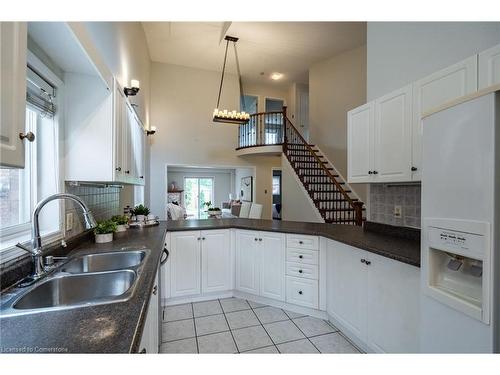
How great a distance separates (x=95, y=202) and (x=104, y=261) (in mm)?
973

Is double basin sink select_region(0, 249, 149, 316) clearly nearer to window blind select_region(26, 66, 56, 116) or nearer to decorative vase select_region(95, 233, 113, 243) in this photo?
decorative vase select_region(95, 233, 113, 243)

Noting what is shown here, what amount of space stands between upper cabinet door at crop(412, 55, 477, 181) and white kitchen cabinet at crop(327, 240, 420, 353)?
2.50 ft

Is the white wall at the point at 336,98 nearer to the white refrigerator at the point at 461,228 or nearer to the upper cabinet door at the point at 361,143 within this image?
the upper cabinet door at the point at 361,143

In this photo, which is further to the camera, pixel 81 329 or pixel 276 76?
pixel 276 76

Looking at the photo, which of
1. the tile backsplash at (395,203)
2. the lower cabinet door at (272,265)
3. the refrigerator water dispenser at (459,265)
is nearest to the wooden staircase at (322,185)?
the tile backsplash at (395,203)

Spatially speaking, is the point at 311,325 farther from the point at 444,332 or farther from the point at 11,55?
the point at 11,55

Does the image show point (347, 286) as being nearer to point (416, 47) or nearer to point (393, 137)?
point (393, 137)

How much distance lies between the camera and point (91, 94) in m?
1.75

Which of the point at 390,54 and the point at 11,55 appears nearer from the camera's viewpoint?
the point at 11,55

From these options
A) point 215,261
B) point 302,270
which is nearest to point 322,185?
point 302,270

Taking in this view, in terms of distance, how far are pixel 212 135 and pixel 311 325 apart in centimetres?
599

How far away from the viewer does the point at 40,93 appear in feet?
4.86
